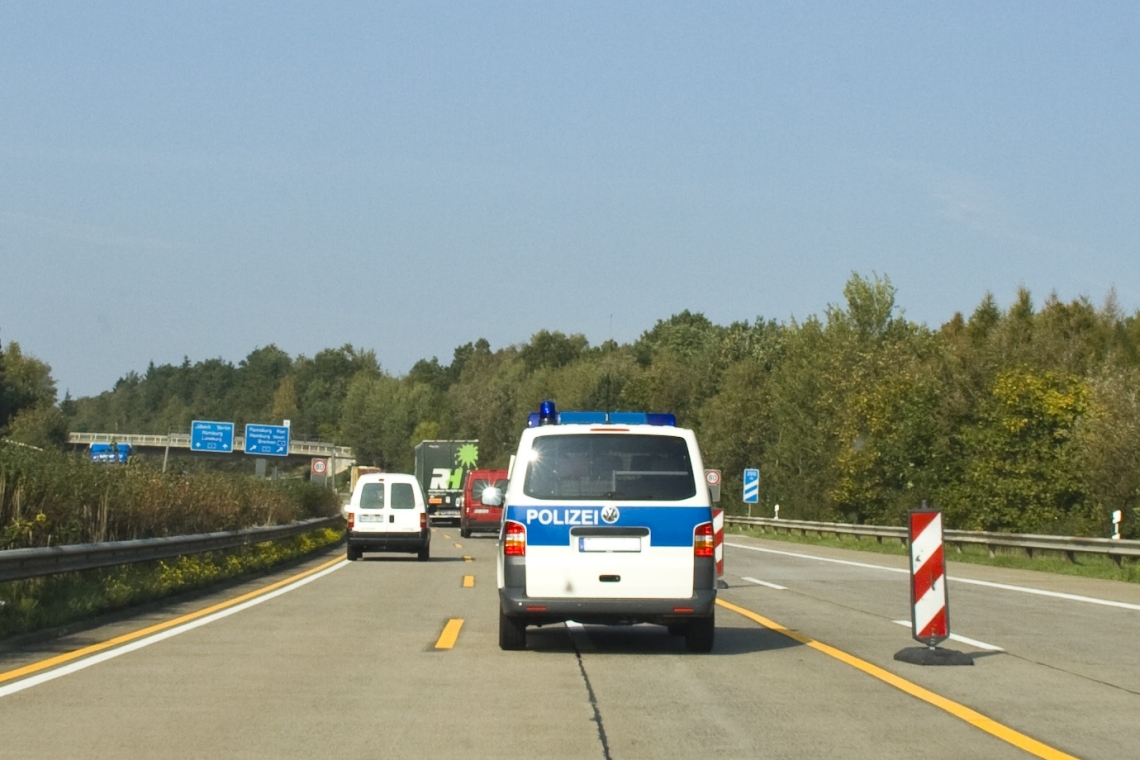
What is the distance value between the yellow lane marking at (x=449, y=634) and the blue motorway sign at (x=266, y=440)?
58962mm

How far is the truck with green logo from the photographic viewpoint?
6103cm

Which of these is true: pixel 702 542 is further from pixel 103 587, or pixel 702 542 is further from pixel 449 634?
pixel 103 587

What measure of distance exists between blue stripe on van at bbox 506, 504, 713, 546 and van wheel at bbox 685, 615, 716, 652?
759 millimetres

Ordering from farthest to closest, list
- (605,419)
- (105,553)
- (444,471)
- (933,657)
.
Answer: (444,471) → (105,553) → (605,419) → (933,657)

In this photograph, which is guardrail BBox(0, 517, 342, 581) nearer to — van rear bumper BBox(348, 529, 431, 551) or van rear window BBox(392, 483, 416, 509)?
van rear bumper BBox(348, 529, 431, 551)

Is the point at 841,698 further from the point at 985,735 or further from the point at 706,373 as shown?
the point at 706,373

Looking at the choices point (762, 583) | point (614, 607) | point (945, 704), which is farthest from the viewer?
point (762, 583)

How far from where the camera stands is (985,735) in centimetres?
788

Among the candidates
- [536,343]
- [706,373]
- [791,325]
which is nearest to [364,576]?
[791,325]

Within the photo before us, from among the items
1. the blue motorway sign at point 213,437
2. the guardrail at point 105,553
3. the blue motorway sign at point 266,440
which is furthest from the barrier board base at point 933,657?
the blue motorway sign at point 266,440

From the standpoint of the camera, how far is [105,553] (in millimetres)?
16078

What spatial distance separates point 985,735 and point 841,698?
5.02 feet

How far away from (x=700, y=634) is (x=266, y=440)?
63530 millimetres

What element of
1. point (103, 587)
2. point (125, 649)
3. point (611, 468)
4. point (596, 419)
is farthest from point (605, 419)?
point (103, 587)
